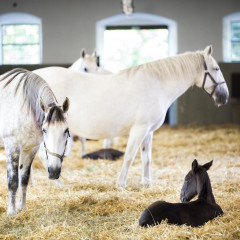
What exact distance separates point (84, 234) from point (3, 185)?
1530mm

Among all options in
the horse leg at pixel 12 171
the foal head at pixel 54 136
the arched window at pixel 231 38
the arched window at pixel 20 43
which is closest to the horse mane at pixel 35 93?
the foal head at pixel 54 136

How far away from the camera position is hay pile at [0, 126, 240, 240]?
2.62 m

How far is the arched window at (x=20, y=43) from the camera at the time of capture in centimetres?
1062

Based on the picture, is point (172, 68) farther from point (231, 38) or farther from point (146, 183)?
point (231, 38)

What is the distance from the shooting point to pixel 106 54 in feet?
36.2

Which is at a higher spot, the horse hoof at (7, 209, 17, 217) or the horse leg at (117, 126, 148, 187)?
the horse leg at (117, 126, 148, 187)

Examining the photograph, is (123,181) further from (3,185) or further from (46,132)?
(46,132)

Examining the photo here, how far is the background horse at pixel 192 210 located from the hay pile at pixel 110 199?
0.06 meters

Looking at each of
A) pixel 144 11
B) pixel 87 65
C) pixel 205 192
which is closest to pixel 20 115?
pixel 205 192

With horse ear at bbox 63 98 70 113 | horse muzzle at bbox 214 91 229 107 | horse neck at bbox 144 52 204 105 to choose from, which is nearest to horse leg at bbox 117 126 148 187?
horse neck at bbox 144 52 204 105

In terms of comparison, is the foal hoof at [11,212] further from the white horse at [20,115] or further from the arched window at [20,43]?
the arched window at [20,43]

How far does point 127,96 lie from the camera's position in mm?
3988

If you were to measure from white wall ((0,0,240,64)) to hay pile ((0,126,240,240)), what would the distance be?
4.66 meters

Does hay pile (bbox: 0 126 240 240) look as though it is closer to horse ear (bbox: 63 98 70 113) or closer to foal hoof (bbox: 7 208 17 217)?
foal hoof (bbox: 7 208 17 217)
